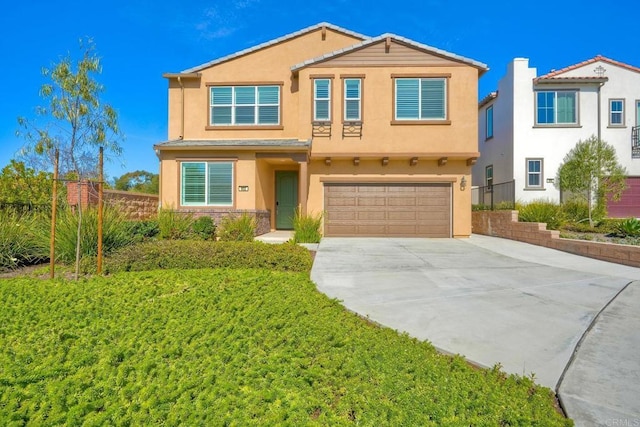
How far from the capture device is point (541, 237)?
33.5 ft

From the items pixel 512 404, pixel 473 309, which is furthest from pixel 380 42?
pixel 512 404

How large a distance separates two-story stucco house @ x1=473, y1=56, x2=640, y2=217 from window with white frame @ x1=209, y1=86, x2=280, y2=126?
11464mm

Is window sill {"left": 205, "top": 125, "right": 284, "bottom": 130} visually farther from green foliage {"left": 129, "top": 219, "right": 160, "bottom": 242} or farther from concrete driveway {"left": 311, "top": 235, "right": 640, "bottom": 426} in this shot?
concrete driveway {"left": 311, "top": 235, "right": 640, "bottom": 426}

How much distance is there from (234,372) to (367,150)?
10787 mm

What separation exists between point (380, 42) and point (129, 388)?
13427 mm

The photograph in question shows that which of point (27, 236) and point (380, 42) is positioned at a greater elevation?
point (380, 42)

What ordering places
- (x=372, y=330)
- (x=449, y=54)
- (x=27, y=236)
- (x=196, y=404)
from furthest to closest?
(x=449, y=54)
(x=27, y=236)
(x=372, y=330)
(x=196, y=404)

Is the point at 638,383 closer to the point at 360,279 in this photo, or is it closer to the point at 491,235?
the point at 360,279

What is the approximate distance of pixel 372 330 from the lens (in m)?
3.53

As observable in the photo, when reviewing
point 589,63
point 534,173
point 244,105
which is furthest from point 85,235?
point 589,63

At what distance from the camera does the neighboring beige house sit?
39.2 ft

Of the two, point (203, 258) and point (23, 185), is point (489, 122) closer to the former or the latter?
point (203, 258)

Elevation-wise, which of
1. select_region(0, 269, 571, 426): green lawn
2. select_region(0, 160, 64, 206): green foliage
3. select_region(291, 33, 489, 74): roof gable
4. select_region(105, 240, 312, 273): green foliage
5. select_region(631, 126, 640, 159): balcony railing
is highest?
select_region(291, 33, 489, 74): roof gable

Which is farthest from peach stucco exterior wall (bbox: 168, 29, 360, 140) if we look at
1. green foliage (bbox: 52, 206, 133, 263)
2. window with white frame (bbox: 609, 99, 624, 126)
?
window with white frame (bbox: 609, 99, 624, 126)
